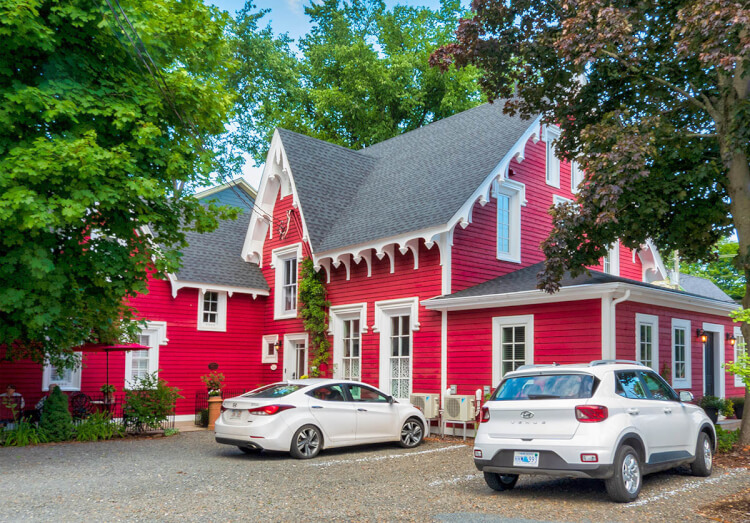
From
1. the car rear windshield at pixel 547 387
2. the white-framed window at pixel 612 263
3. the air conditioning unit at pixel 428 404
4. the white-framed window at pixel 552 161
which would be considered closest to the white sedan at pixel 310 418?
the air conditioning unit at pixel 428 404

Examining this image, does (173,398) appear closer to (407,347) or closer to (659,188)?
(407,347)

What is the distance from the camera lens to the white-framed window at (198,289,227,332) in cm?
2133

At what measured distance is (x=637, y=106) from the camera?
1376 cm

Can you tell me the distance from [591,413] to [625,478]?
0.92 m

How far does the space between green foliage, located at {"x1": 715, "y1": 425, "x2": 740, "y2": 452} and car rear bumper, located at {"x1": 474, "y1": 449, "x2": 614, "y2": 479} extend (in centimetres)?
567

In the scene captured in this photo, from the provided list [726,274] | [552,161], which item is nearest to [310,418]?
[552,161]

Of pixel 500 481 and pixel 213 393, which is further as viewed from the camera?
pixel 213 393

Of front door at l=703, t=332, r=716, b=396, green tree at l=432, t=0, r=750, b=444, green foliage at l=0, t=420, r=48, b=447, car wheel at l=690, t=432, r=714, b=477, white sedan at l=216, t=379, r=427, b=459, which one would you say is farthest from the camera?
front door at l=703, t=332, r=716, b=396

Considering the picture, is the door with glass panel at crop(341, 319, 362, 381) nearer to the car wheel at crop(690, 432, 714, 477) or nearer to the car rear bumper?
the car wheel at crop(690, 432, 714, 477)

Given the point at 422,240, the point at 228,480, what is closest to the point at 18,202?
the point at 228,480

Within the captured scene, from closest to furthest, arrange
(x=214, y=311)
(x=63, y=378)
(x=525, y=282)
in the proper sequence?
(x=525, y=282) → (x=63, y=378) → (x=214, y=311)

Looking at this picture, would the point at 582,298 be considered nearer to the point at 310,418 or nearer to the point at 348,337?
the point at 310,418

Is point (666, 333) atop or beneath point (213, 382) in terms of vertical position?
atop

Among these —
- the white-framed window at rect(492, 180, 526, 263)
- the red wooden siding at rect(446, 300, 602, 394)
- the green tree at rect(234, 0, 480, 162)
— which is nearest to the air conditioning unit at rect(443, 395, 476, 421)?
the red wooden siding at rect(446, 300, 602, 394)
